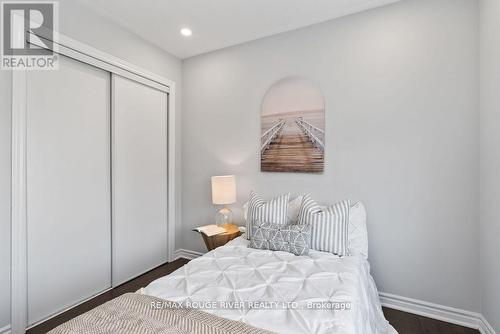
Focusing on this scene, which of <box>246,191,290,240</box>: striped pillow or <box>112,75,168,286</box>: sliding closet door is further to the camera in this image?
<box>112,75,168,286</box>: sliding closet door

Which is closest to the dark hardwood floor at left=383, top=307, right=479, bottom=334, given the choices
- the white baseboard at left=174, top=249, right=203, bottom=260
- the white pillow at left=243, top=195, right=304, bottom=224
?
the white pillow at left=243, top=195, right=304, bottom=224

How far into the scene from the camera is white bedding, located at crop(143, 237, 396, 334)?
1182 mm

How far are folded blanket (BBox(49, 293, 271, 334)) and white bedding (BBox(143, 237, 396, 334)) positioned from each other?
83 millimetres

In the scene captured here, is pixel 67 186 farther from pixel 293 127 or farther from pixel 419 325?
pixel 419 325

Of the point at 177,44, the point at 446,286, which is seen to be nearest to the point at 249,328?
the point at 446,286

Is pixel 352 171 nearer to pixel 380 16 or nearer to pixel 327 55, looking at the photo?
pixel 327 55

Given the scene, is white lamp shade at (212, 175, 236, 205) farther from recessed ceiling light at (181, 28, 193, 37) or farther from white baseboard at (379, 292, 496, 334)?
white baseboard at (379, 292, 496, 334)

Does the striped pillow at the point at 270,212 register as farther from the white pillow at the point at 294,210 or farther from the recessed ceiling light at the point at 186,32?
the recessed ceiling light at the point at 186,32

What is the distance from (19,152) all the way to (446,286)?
11.3 feet

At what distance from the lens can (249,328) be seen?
110cm

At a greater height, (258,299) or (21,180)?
(21,180)

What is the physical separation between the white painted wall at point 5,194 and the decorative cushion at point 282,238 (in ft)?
5.90

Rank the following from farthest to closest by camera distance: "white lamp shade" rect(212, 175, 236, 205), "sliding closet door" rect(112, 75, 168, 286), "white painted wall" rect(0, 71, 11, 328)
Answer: "white lamp shade" rect(212, 175, 236, 205), "sliding closet door" rect(112, 75, 168, 286), "white painted wall" rect(0, 71, 11, 328)

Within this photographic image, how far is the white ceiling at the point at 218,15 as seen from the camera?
2.23 metres
